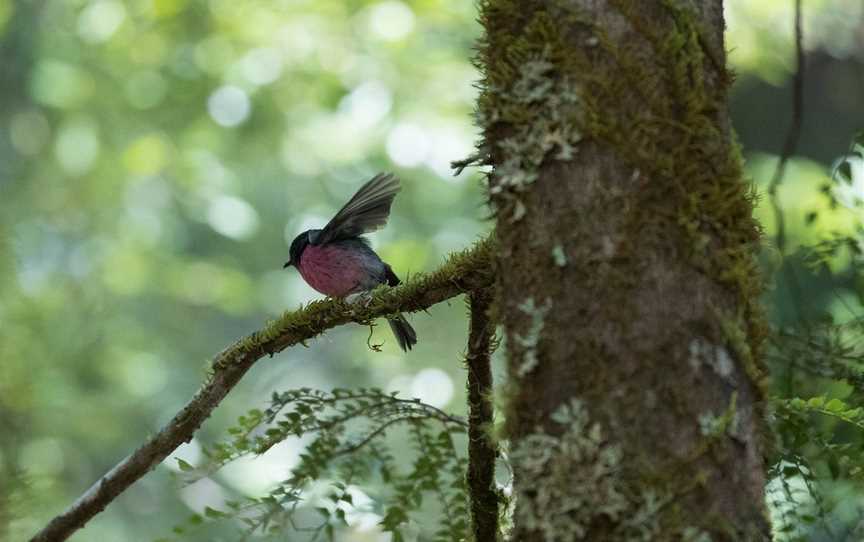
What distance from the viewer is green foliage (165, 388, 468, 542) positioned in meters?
2.42

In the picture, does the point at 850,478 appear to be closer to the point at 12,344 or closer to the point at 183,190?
the point at 12,344

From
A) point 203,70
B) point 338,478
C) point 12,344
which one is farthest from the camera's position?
point 203,70

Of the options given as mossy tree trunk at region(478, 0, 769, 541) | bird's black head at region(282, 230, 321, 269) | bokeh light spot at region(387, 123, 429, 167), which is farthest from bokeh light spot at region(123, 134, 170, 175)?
mossy tree trunk at region(478, 0, 769, 541)

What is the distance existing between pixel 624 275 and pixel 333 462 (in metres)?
1.27

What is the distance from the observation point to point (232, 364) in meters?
2.62

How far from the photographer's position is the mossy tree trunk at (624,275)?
1.56m

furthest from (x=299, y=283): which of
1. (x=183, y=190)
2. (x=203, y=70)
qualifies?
(x=203, y=70)

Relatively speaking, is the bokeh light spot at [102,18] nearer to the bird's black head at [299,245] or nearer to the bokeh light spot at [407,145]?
the bokeh light spot at [407,145]

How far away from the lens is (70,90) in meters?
9.61

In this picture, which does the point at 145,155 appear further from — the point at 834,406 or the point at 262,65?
the point at 834,406

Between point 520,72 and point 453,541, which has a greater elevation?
point 520,72

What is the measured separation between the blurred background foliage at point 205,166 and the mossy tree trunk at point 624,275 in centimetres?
615

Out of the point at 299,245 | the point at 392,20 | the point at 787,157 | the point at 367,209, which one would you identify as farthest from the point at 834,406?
the point at 392,20

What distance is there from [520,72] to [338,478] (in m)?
1.32
